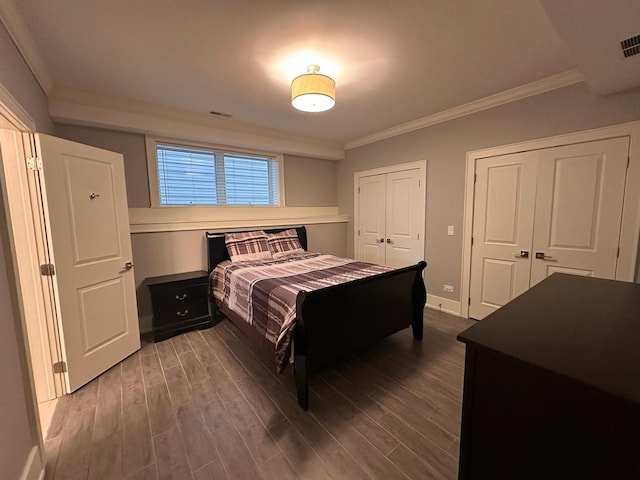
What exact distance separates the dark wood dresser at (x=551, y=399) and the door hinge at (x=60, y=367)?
109 inches

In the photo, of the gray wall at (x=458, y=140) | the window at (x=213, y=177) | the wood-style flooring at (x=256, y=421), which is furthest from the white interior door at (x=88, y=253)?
the gray wall at (x=458, y=140)

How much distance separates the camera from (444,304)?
11.9ft

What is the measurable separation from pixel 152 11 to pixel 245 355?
2.74 m

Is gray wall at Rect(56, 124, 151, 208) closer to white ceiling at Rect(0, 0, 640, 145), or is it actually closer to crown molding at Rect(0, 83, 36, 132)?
white ceiling at Rect(0, 0, 640, 145)

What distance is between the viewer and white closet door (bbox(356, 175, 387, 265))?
14.2ft

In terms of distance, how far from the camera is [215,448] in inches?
61.9

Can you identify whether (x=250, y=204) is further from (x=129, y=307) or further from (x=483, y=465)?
(x=483, y=465)

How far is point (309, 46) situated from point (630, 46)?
202 cm

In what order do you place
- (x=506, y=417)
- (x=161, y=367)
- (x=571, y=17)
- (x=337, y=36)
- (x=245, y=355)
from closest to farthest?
(x=506, y=417)
(x=571, y=17)
(x=337, y=36)
(x=161, y=367)
(x=245, y=355)

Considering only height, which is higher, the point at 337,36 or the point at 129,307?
the point at 337,36

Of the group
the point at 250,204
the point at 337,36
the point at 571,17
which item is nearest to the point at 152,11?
the point at 337,36

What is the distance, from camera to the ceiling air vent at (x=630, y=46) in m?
1.54

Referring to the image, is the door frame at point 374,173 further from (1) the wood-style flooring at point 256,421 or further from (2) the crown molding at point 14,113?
(2) the crown molding at point 14,113

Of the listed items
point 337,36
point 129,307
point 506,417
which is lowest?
point 129,307
